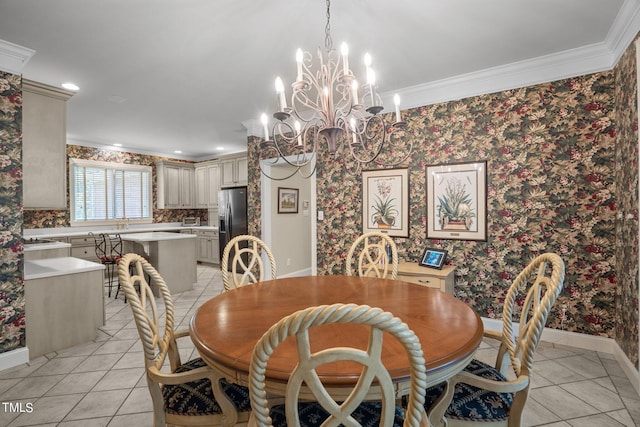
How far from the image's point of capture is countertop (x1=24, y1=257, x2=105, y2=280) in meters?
2.70

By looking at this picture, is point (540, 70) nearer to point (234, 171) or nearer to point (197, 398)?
point (197, 398)

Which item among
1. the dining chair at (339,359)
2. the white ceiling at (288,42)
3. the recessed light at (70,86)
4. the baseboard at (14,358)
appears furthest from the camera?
the recessed light at (70,86)

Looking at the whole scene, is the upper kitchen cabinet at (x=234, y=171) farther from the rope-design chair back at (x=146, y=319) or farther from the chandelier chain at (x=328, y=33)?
the rope-design chair back at (x=146, y=319)

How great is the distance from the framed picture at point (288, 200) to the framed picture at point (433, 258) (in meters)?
2.63

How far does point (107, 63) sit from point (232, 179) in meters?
3.62

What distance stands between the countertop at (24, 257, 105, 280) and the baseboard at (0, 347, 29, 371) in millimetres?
559

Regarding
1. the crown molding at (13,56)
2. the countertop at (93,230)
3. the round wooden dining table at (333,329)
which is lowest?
the round wooden dining table at (333,329)

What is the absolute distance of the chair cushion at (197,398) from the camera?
4.05ft

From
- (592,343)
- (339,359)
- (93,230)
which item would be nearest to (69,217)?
(93,230)

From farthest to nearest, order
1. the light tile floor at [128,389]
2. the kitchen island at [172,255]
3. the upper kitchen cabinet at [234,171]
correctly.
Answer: the upper kitchen cabinet at [234,171], the kitchen island at [172,255], the light tile floor at [128,389]

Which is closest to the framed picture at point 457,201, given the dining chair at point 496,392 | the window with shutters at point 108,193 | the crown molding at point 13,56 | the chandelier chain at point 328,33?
the chandelier chain at point 328,33

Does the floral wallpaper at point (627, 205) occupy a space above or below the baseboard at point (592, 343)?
above

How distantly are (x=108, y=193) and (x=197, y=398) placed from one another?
20.1 feet

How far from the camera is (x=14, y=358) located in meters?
2.46
